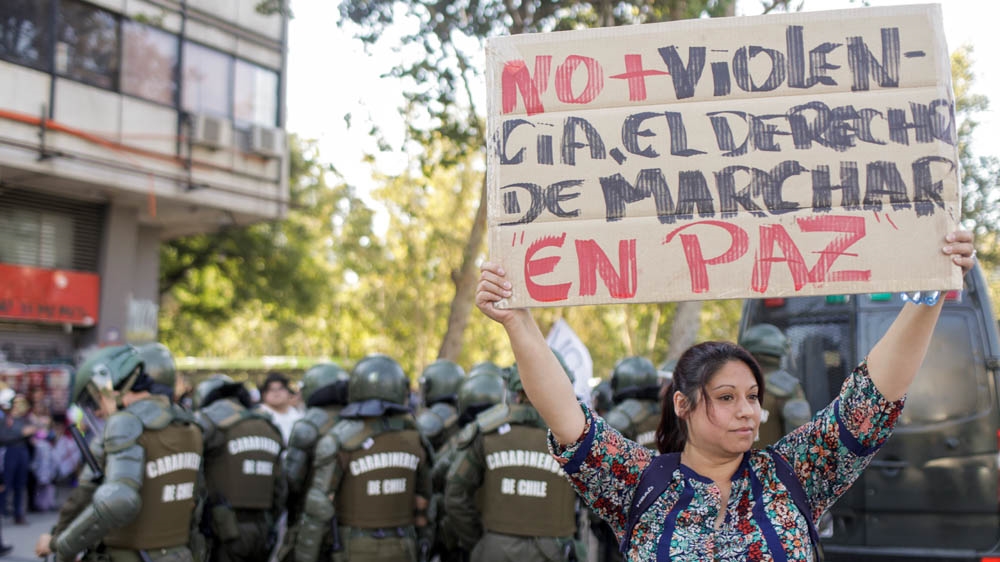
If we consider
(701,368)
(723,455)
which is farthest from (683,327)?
(723,455)

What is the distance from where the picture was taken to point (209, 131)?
1903 cm

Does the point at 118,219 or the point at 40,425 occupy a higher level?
the point at 118,219

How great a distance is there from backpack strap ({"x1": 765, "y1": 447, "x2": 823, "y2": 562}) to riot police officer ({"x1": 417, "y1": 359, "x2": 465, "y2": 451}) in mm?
6051

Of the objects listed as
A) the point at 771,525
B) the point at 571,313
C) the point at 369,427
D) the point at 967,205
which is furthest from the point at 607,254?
the point at 571,313

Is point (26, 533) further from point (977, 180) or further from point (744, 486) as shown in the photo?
point (977, 180)

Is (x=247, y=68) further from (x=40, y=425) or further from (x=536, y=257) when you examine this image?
(x=536, y=257)

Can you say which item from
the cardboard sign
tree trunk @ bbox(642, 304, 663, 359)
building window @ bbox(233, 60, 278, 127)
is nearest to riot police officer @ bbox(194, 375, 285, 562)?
the cardboard sign

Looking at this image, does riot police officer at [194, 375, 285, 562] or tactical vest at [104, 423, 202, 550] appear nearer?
tactical vest at [104, 423, 202, 550]

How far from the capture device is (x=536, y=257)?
2658 millimetres

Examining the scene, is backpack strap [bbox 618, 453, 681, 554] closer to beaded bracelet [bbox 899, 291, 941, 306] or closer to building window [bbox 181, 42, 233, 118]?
beaded bracelet [bbox 899, 291, 941, 306]

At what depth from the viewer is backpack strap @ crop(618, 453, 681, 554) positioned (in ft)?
8.69

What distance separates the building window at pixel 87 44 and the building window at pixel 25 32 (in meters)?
0.27

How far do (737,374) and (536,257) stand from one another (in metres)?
0.70

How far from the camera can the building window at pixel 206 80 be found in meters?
19.3
